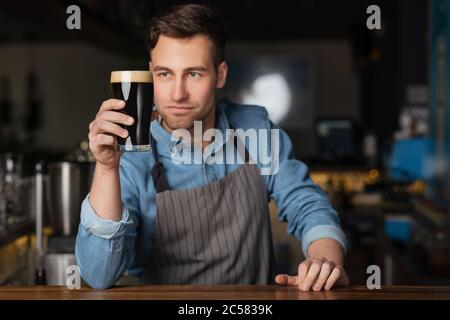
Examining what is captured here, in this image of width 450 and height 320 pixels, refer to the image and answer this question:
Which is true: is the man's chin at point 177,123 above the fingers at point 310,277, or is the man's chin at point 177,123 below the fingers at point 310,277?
above

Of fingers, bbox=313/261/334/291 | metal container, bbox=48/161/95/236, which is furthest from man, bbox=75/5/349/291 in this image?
metal container, bbox=48/161/95/236

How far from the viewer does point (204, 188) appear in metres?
1.33

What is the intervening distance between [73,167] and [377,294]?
2.87 ft

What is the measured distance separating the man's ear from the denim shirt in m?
0.05

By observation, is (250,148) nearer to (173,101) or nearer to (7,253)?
(173,101)

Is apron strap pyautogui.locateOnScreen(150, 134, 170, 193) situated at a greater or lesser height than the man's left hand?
greater

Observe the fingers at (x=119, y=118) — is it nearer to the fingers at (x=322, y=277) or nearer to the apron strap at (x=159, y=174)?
the apron strap at (x=159, y=174)

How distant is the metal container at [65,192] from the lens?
5.79 ft

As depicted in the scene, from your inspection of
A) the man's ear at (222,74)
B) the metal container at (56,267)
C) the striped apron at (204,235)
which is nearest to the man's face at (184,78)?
the man's ear at (222,74)

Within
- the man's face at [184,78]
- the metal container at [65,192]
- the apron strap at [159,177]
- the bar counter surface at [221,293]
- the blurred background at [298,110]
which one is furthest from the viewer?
the metal container at [65,192]

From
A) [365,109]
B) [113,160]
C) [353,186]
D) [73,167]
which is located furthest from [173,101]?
[365,109]

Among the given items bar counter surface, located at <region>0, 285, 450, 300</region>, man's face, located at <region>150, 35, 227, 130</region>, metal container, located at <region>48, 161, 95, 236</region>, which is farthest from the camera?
metal container, located at <region>48, 161, 95, 236</region>

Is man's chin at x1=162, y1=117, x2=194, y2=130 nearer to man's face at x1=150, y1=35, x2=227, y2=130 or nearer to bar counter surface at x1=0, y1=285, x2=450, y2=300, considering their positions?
man's face at x1=150, y1=35, x2=227, y2=130

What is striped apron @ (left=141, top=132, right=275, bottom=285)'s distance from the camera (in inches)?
52.4
